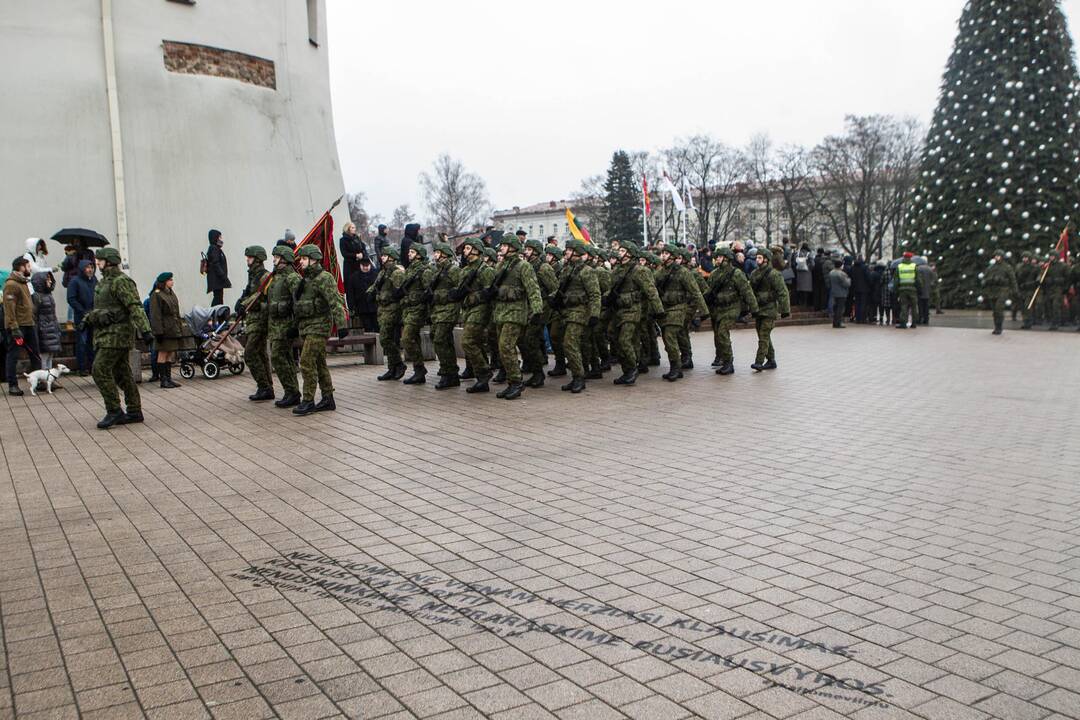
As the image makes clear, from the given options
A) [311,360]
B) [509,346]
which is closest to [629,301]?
[509,346]

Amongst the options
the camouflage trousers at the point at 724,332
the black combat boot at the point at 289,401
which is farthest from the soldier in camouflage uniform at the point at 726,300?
the black combat boot at the point at 289,401

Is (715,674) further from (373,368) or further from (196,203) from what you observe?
(196,203)

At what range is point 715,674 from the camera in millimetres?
3852

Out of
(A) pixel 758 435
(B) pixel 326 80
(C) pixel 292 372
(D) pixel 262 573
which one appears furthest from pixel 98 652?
(B) pixel 326 80

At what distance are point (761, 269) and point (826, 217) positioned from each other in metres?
60.8

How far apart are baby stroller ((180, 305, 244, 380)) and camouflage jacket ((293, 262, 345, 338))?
4.33 meters

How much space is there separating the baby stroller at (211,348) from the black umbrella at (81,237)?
2.72m

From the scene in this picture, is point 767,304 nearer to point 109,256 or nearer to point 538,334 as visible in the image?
point 538,334

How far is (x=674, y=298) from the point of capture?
1394 cm

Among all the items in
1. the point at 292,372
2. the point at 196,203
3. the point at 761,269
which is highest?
the point at 196,203

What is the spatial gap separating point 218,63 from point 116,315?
10.8 metres

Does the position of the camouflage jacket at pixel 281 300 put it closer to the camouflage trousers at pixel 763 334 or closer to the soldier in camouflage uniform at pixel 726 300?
the soldier in camouflage uniform at pixel 726 300

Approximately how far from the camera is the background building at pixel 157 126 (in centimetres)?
1712

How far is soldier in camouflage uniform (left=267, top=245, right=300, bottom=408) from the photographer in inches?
442
